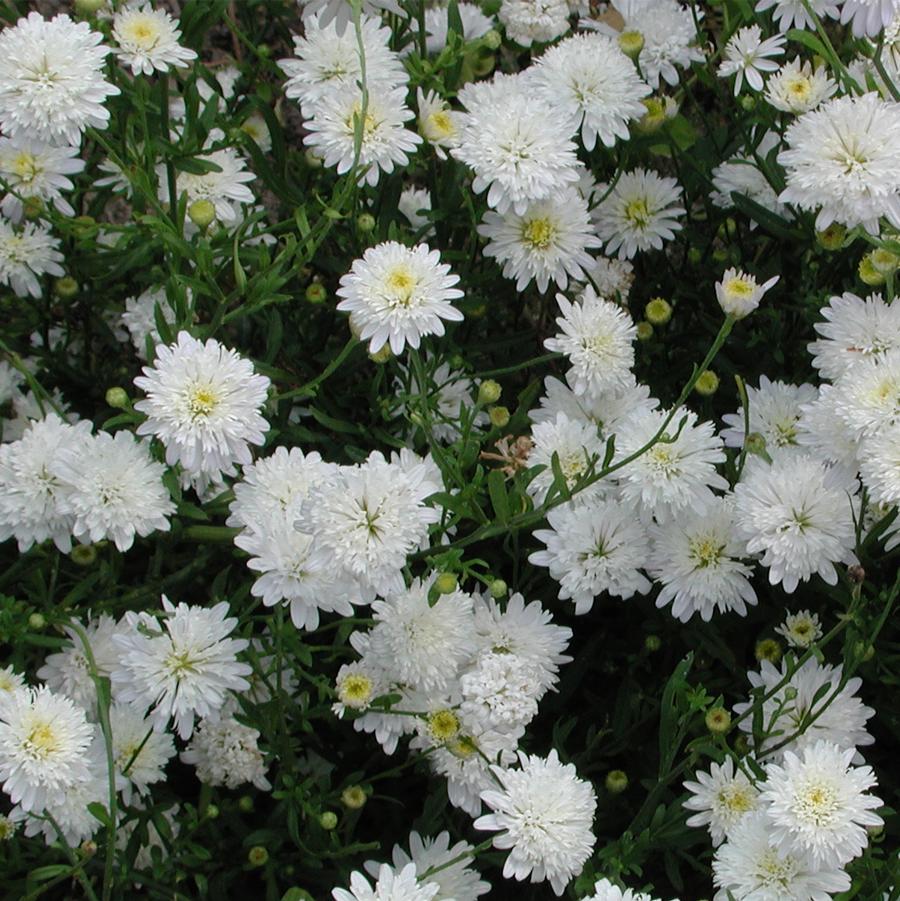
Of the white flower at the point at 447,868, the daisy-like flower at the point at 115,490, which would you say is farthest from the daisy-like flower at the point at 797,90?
the white flower at the point at 447,868

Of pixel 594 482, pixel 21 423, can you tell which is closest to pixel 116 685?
pixel 21 423

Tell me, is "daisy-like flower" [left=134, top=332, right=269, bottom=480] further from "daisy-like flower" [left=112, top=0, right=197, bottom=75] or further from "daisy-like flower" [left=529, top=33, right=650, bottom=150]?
"daisy-like flower" [left=529, top=33, right=650, bottom=150]

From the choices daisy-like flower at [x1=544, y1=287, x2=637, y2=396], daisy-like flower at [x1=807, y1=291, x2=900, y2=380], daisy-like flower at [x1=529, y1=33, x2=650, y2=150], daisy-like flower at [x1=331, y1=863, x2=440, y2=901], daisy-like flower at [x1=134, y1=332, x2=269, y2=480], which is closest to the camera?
daisy-like flower at [x1=331, y1=863, x2=440, y2=901]

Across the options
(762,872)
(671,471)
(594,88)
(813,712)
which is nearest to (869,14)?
(594,88)

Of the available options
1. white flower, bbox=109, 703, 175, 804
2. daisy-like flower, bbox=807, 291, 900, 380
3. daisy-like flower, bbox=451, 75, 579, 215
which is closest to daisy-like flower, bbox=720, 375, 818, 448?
daisy-like flower, bbox=807, 291, 900, 380

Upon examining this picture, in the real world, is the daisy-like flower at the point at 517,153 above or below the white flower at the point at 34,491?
above

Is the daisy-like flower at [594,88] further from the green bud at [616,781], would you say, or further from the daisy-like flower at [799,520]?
the green bud at [616,781]
